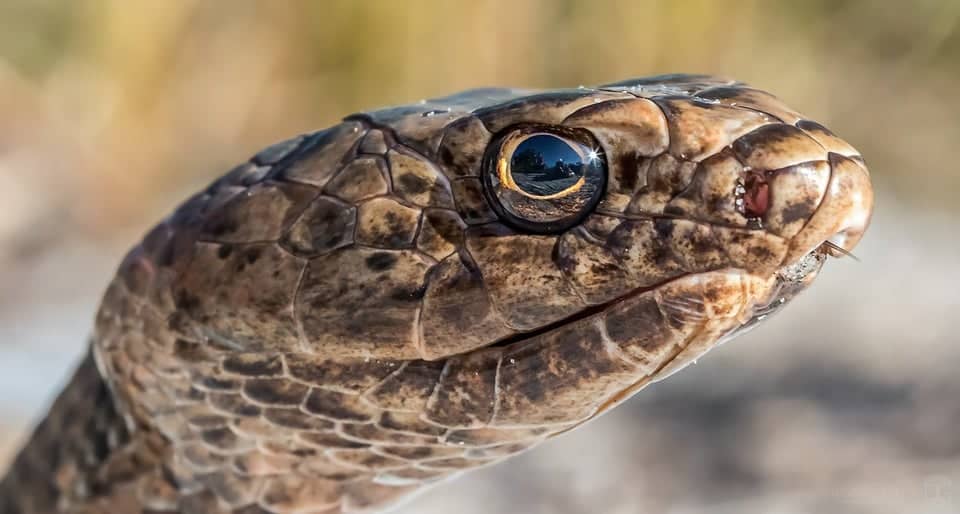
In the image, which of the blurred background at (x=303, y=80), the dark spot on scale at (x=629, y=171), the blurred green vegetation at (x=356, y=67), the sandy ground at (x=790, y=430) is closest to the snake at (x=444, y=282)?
the dark spot on scale at (x=629, y=171)

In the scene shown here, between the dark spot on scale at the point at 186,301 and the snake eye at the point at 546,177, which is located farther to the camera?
the dark spot on scale at the point at 186,301

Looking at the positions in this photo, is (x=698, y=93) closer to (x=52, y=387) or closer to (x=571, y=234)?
(x=571, y=234)

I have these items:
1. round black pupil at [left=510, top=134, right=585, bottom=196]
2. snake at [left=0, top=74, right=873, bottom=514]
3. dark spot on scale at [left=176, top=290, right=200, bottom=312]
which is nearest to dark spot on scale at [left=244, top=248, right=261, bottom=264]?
snake at [left=0, top=74, right=873, bottom=514]

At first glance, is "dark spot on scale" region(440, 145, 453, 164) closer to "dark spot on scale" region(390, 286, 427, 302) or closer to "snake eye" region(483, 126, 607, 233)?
"snake eye" region(483, 126, 607, 233)

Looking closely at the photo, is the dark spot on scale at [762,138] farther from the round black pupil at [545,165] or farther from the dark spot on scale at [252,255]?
the dark spot on scale at [252,255]

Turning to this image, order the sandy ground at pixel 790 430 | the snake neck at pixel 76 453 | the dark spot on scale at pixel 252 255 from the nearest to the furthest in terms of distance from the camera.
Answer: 1. the dark spot on scale at pixel 252 255
2. the snake neck at pixel 76 453
3. the sandy ground at pixel 790 430

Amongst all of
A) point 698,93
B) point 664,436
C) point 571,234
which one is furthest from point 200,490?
point 664,436

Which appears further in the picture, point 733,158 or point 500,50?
point 500,50
